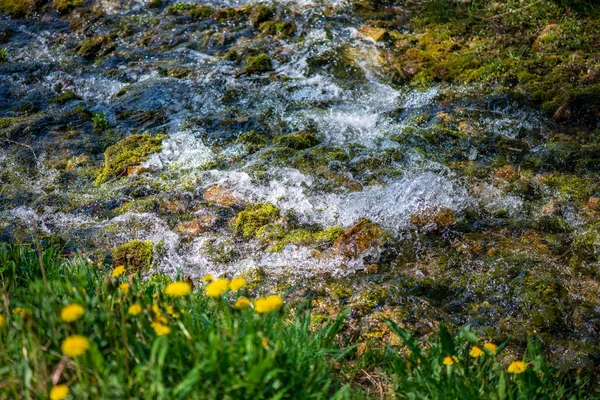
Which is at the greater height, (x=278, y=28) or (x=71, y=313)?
(x=71, y=313)

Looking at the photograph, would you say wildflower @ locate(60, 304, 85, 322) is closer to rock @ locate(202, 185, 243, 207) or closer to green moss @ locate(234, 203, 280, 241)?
green moss @ locate(234, 203, 280, 241)

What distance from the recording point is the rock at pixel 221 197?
17.8 feet

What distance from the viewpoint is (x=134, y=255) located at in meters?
4.78

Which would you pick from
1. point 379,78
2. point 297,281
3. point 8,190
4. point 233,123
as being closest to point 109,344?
point 297,281

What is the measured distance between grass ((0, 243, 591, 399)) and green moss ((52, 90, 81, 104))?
5.66m

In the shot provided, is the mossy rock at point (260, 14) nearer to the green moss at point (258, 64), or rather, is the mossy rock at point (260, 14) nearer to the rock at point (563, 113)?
the green moss at point (258, 64)

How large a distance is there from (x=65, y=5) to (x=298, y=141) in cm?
742

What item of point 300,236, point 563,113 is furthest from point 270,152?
point 563,113

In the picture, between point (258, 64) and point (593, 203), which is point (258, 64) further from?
point (593, 203)

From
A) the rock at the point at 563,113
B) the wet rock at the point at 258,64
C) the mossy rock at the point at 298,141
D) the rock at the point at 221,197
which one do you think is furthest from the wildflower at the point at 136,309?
the wet rock at the point at 258,64

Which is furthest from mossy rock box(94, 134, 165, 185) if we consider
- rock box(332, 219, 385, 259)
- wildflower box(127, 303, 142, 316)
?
wildflower box(127, 303, 142, 316)

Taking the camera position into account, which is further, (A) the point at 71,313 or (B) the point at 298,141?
(B) the point at 298,141

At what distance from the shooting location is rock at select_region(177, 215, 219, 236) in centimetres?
509

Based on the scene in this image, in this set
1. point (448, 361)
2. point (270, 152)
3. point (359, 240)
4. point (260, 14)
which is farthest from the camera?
point (260, 14)
